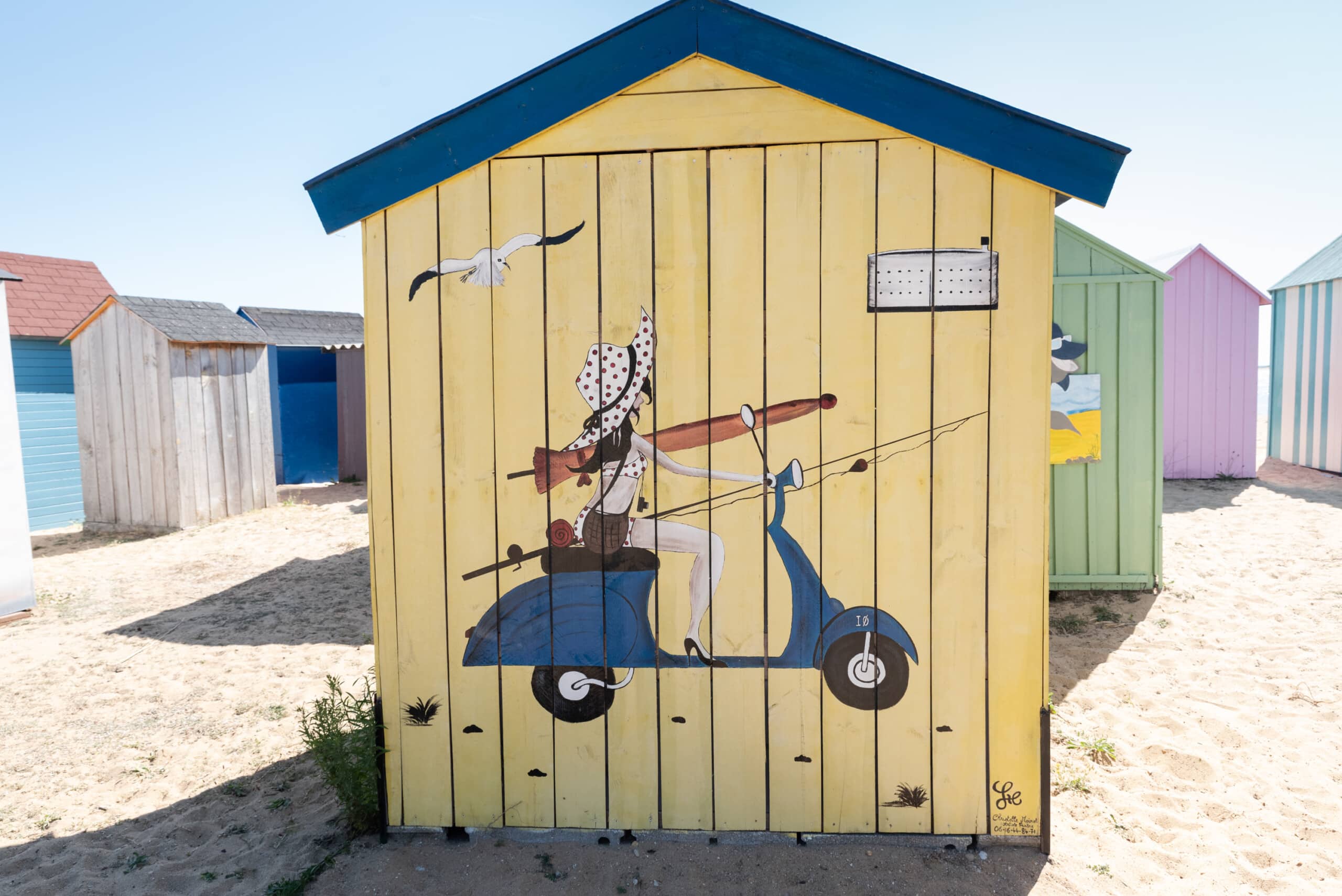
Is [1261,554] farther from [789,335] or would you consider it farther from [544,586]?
[544,586]

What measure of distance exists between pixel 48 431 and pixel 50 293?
2.40 metres

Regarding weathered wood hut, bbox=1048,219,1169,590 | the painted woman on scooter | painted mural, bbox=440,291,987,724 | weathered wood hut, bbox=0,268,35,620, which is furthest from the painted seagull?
weathered wood hut, bbox=0,268,35,620

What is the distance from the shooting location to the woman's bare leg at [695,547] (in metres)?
2.95

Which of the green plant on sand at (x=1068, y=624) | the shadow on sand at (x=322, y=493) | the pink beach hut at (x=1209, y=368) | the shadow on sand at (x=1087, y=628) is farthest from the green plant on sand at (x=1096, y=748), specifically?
→ the shadow on sand at (x=322, y=493)

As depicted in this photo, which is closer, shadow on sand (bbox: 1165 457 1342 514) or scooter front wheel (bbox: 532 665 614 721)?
scooter front wheel (bbox: 532 665 614 721)

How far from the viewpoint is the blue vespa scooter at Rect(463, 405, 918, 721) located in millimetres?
2938

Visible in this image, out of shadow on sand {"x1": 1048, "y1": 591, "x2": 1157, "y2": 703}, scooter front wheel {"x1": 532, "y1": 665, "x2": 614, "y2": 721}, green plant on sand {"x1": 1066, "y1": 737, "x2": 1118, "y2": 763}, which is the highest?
scooter front wheel {"x1": 532, "y1": 665, "x2": 614, "y2": 721}

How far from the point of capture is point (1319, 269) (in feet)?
39.6

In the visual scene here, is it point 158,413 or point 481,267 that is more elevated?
point 481,267

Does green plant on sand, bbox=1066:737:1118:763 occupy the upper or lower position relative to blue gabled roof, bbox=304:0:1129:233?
lower

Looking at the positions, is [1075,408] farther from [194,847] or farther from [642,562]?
[194,847]

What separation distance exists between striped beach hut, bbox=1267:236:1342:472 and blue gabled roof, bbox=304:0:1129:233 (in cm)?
1208

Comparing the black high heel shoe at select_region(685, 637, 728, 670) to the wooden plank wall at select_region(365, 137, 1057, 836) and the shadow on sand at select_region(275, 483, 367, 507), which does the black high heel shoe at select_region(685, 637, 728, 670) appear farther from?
the shadow on sand at select_region(275, 483, 367, 507)
